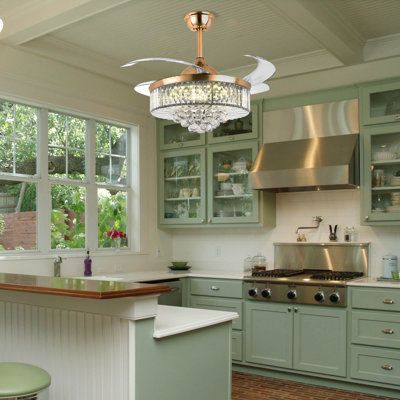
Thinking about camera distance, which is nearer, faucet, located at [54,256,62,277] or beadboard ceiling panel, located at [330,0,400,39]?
beadboard ceiling panel, located at [330,0,400,39]

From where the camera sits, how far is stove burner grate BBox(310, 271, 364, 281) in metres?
4.52

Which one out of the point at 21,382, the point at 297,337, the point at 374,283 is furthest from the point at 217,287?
the point at 21,382

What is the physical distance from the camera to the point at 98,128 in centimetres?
538

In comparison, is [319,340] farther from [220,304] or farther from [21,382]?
[21,382]

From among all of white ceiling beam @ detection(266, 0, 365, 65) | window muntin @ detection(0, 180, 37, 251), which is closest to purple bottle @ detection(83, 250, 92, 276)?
window muntin @ detection(0, 180, 37, 251)

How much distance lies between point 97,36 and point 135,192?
5.87 feet

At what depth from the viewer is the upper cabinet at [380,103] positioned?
179 inches

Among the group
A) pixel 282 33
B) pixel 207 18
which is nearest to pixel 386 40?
pixel 282 33

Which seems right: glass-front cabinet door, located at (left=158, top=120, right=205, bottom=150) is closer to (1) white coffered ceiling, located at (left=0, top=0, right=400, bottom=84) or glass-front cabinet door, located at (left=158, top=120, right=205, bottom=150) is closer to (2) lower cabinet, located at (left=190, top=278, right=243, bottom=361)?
(1) white coffered ceiling, located at (left=0, top=0, right=400, bottom=84)

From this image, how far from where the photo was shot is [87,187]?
521 centimetres

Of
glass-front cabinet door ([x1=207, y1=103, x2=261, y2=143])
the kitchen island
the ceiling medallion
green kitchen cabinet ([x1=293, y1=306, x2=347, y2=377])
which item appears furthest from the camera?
glass-front cabinet door ([x1=207, y1=103, x2=261, y2=143])

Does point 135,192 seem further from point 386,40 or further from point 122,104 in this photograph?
point 386,40

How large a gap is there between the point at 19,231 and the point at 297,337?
255cm

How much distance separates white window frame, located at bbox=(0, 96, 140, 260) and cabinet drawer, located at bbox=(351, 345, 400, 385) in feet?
8.08
